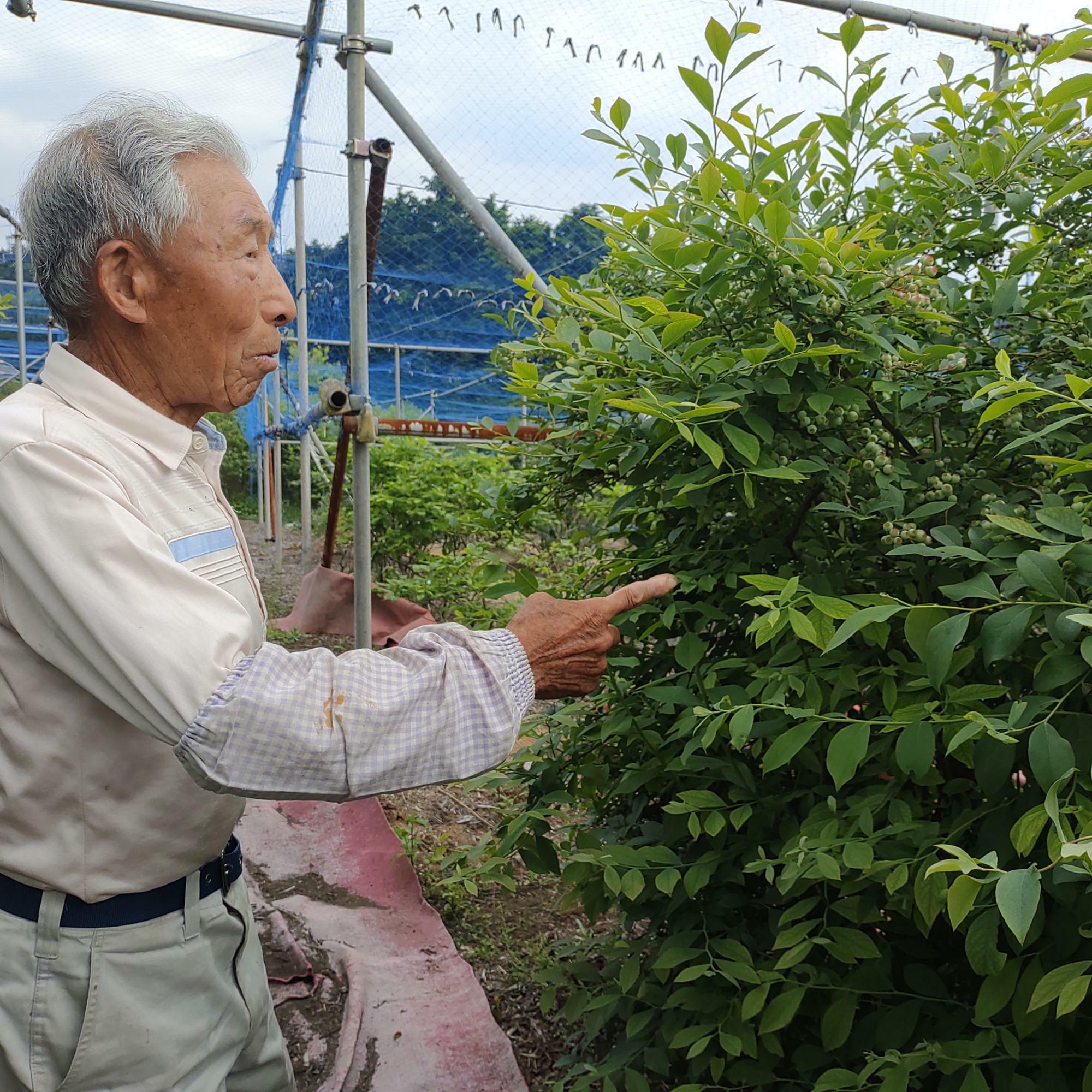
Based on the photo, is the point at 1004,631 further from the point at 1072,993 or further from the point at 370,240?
the point at 370,240

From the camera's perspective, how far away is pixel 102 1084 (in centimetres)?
141

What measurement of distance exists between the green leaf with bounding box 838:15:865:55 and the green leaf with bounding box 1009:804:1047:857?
1104mm

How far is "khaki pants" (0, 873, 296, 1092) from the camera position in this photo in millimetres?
1382

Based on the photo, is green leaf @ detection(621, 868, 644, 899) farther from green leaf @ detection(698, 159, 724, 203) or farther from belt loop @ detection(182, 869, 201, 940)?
green leaf @ detection(698, 159, 724, 203)

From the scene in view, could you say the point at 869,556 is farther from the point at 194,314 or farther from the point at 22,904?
the point at 22,904

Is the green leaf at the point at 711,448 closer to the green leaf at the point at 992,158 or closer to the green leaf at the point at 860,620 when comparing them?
the green leaf at the point at 860,620

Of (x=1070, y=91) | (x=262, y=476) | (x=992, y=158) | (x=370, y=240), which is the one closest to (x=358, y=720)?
(x=992, y=158)

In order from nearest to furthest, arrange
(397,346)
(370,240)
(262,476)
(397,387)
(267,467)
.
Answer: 1. (370,240)
2. (397,346)
3. (267,467)
4. (262,476)
5. (397,387)

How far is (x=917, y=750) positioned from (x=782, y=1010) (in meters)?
0.52

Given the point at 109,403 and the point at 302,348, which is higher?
the point at 109,403

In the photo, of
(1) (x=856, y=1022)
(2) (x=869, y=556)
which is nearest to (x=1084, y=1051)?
(1) (x=856, y=1022)

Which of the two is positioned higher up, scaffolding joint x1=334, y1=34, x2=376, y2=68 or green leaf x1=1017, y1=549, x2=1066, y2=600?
scaffolding joint x1=334, y1=34, x2=376, y2=68

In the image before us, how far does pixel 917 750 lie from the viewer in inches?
45.0

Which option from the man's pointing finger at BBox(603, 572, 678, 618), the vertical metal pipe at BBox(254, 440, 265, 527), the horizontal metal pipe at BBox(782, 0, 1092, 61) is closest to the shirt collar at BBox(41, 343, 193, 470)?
the man's pointing finger at BBox(603, 572, 678, 618)
